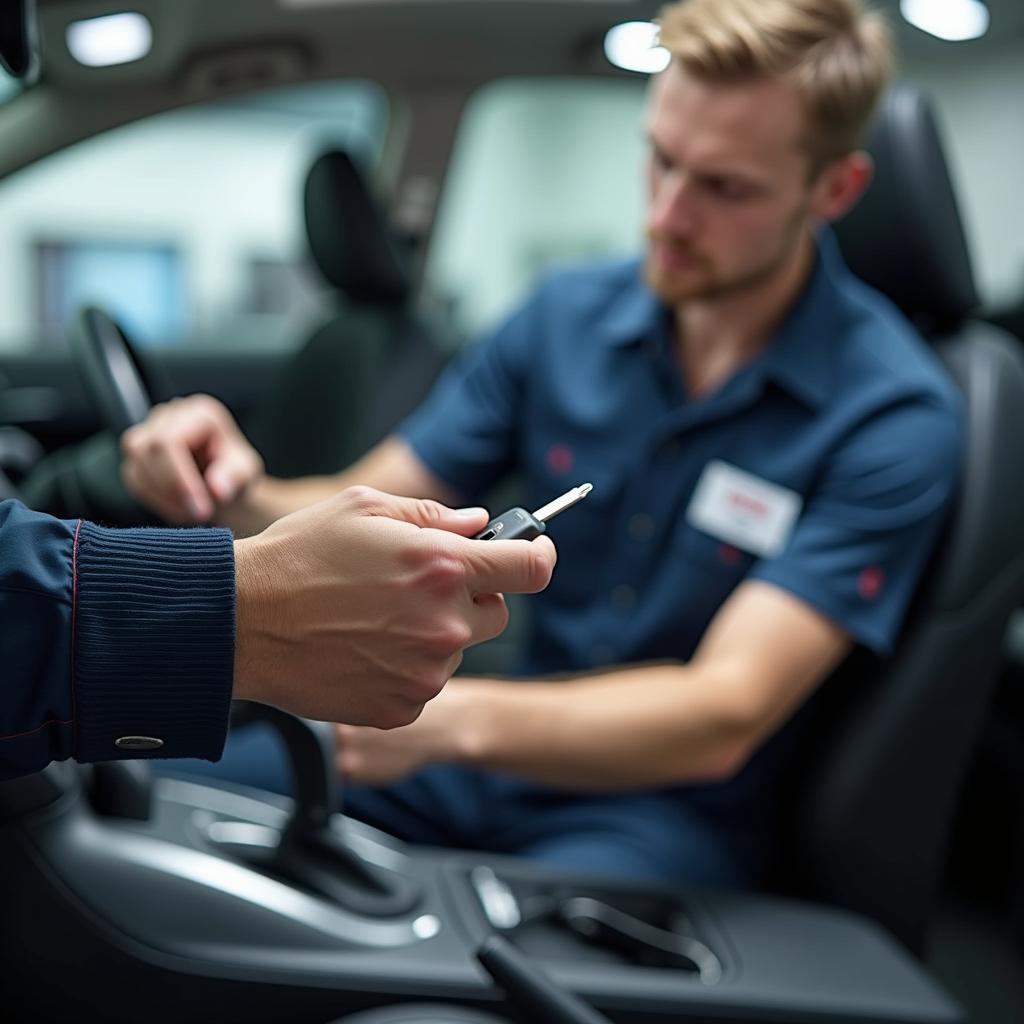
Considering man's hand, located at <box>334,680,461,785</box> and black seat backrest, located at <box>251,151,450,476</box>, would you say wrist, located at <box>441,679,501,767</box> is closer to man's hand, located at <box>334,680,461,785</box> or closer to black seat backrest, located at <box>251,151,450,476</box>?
man's hand, located at <box>334,680,461,785</box>

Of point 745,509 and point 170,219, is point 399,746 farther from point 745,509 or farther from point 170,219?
point 170,219

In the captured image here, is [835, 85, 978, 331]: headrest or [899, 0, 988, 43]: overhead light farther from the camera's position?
[899, 0, 988, 43]: overhead light

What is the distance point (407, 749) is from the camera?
0.91 metres

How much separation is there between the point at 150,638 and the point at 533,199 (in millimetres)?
5641

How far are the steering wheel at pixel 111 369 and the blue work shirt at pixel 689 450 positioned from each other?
0.37 metres

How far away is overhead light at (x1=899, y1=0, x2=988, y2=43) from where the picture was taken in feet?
4.72

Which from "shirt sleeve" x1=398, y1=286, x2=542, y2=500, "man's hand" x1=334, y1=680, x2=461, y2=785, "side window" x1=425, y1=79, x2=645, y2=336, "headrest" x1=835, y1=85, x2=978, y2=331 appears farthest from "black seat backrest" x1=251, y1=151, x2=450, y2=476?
"side window" x1=425, y1=79, x2=645, y2=336

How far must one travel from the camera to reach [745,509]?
3.73 feet

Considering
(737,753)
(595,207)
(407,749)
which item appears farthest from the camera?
(595,207)

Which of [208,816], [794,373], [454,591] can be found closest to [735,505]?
[794,373]

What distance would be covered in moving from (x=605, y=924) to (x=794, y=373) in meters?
0.54

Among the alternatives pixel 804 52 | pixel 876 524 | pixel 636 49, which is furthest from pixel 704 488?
pixel 636 49

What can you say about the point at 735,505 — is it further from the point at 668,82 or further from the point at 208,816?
the point at 208,816

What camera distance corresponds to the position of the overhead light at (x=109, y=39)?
1.44m
